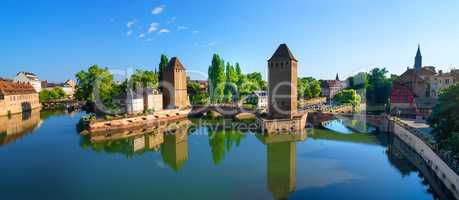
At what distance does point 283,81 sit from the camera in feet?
116

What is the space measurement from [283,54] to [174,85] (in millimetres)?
22237

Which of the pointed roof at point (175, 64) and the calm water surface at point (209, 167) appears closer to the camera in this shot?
the calm water surface at point (209, 167)

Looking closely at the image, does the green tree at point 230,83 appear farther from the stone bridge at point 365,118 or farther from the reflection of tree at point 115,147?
the reflection of tree at point 115,147

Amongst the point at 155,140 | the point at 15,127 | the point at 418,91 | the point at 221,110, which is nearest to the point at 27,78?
the point at 15,127

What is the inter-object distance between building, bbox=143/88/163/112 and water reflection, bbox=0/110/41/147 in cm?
1525

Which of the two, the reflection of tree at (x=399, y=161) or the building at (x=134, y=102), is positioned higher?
the building at (x=134, y=102)

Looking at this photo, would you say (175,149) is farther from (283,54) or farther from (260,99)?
(260,99)

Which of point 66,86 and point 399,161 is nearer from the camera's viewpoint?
point 399,161

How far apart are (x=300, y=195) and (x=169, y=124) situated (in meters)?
28.4

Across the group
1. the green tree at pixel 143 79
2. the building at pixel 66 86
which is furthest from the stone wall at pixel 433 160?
the building at pixel 66 86

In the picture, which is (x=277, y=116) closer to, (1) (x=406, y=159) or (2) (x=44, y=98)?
(1) (x=406, y=159)

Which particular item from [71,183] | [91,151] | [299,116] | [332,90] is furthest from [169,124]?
[332,90]

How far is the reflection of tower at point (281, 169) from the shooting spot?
15925 mm

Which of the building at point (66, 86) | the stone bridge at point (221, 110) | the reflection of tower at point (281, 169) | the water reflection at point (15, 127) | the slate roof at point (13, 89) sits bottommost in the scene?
the reflection of tower at point (281, 169)
